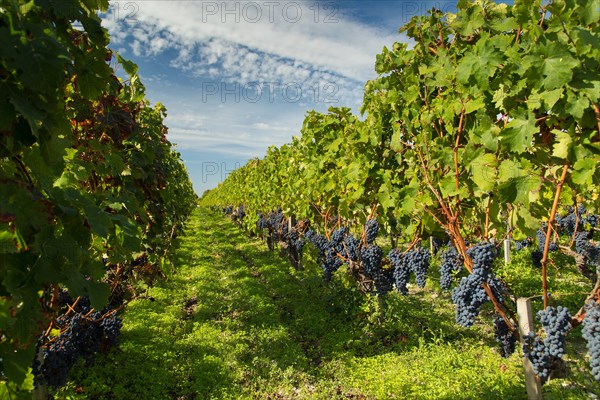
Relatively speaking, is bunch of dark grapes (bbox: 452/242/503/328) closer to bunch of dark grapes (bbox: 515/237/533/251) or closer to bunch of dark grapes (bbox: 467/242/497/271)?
bunch of dark grapes (bbox: 467/242/497/271)

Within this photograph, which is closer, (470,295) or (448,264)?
(470,295)

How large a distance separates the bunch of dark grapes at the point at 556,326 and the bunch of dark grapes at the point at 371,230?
126 inches

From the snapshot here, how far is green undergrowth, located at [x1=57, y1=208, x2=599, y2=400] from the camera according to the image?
517 cm

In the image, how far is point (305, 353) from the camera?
6.53 m

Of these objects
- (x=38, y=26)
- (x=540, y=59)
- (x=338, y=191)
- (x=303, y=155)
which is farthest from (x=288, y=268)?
(x=38, y=26)

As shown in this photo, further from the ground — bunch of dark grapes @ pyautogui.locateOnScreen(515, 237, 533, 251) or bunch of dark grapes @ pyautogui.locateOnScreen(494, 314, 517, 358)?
bunch of dark grapes @ pyautogui.locateOnScreen(494, 314, 517, 358)

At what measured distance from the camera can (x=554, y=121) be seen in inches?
120

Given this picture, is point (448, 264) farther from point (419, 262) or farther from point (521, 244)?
point (521, 244)

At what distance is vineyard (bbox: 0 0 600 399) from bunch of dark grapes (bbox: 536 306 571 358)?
0.04 ft

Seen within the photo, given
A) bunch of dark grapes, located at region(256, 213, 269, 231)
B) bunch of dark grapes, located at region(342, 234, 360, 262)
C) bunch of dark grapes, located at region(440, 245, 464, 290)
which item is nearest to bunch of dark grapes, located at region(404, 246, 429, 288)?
bunch of dark grapes, located at region(440, 245, 464, 290)

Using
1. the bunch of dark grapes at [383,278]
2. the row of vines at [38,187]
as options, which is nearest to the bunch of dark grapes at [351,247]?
the bunch of dark grapes at [383,278]

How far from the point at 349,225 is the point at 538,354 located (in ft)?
16.7

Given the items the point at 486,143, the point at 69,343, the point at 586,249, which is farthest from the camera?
the point at 586,249

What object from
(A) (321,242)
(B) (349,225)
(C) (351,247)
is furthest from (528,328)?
(A) (321,242)
